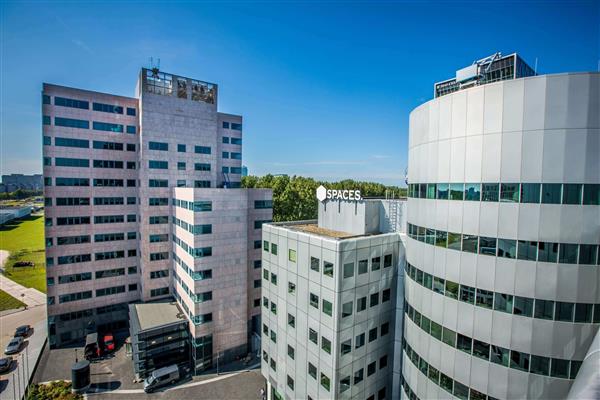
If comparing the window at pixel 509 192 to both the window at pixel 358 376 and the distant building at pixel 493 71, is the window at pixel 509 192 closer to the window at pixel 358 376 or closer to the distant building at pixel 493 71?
the distant building at pixel 493 71

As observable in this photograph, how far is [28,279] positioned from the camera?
273 ft

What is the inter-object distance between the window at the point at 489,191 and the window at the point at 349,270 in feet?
42.4

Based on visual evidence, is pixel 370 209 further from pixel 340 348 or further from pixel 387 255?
pixel 340 348

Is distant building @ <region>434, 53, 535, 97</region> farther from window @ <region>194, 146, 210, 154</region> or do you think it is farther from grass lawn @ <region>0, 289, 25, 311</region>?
grass lawn @ <region>0, 289, 25, 311</region>

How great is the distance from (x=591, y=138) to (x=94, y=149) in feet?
229

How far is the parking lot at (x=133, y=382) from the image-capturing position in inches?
1551

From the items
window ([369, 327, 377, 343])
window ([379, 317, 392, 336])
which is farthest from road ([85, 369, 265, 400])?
window ([379, 317, 392, 336])

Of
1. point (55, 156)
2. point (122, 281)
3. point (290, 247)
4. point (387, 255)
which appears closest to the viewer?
point (387, 255)

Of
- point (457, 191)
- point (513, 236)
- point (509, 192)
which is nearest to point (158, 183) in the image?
point (457, 191)

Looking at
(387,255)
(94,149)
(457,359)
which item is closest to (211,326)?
(387,255)

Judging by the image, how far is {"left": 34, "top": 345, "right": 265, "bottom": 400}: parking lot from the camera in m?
39.4

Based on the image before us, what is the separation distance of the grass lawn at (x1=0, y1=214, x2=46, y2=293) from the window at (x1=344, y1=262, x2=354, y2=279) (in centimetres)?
9016

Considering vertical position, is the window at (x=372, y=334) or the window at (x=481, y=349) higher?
the window at (x=481, y=349)

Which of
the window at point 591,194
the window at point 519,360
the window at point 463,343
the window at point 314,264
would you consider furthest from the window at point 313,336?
the window at point 591,194
